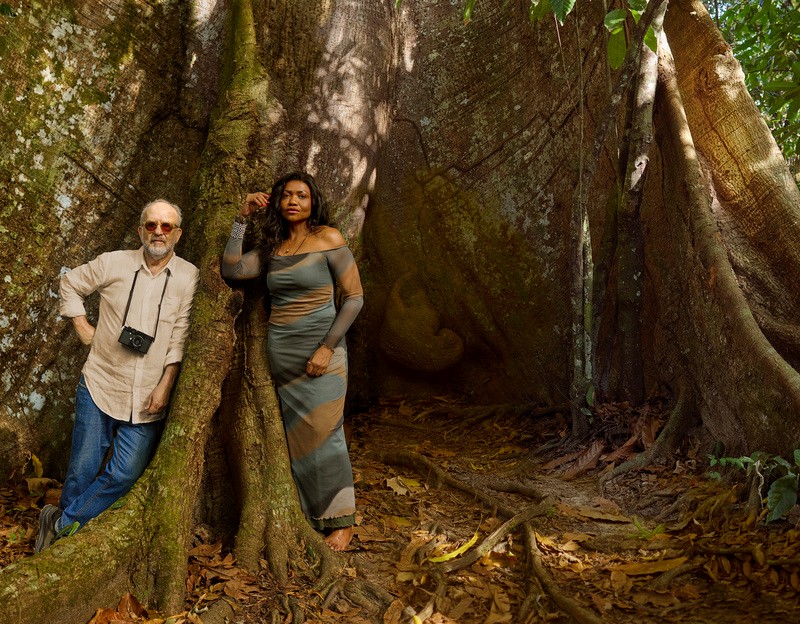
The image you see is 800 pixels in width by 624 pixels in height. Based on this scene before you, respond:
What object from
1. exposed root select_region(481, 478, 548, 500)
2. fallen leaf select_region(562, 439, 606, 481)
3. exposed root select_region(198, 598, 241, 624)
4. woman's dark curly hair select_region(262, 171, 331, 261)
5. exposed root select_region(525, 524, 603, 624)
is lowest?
exposed root select_region(198, 598, 241, 624)

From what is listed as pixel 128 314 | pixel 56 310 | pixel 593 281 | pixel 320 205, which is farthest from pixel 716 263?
pixel 56 310

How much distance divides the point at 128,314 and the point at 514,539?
2118 mm

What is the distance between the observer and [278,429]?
3.53 m

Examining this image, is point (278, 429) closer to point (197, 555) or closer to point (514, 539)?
point (197, 555)

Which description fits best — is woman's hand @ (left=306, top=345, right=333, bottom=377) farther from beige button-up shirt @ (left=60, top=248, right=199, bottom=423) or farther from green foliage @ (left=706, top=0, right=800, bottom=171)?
green foliage @ (left=706, top=0, right=800, bottom=171)

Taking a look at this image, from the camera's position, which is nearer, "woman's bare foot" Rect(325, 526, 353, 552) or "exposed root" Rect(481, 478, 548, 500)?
"woman's bare foot" Rect(325, 526, 353, 552)

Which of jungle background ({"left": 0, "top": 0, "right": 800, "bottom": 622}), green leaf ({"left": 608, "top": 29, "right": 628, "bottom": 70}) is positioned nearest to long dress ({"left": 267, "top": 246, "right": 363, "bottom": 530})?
jungle background ({"left": 0, "top": 0, "right": 800, "bottom": 622})

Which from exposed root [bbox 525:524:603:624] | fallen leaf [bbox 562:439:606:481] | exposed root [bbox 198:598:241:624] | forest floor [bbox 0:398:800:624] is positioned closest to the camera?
exposed root [bbox 525:524:603:624]

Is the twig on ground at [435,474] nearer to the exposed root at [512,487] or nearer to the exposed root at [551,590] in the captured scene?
the exposed root at [512,487]

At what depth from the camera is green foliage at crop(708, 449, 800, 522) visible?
2963 mm

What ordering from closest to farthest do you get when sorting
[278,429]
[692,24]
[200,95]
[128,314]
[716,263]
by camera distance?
[128,314] < [278,429] < [716,263] < [200,95] < [692,24]

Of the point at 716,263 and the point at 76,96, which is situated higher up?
the point at 76,96

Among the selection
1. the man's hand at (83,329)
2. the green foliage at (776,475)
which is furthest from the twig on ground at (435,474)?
the man's hand at (83,329)

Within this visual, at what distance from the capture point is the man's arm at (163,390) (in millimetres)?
3299
